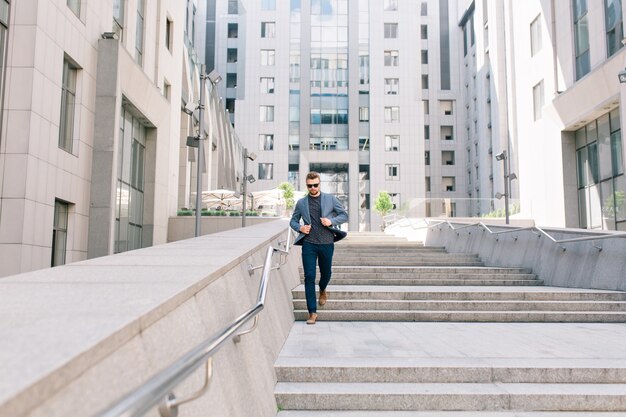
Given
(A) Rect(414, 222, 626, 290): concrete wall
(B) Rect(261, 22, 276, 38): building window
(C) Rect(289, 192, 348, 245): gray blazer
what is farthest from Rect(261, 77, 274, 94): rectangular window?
(C) Rect(289, 192, 348, 245): gray blazer

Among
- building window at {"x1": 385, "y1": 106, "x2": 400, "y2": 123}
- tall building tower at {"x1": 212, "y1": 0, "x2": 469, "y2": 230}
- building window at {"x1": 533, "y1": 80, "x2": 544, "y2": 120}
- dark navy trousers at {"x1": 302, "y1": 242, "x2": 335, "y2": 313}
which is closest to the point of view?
dark navy trousers at {"x1": 302, "y1": 242, "x2": 335, "y2": 313}

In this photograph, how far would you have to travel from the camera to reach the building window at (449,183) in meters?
62.6

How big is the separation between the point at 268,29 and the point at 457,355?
5151 centimetres

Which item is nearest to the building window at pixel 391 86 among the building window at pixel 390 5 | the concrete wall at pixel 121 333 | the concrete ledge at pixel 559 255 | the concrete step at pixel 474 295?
the building window at pixel 390 5

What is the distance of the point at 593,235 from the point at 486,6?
48.7 m

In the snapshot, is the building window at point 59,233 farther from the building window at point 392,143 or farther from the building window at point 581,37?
the building window at point 392,143

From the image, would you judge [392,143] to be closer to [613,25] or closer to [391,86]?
[391,86]

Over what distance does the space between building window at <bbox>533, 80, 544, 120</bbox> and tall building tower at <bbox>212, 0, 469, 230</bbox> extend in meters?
23.0

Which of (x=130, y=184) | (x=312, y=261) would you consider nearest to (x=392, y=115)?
(x=130, y=184)

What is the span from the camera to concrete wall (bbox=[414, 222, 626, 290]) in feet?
30.2

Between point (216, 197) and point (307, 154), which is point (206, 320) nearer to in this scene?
point (216, 197)

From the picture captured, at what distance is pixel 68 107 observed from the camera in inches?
631

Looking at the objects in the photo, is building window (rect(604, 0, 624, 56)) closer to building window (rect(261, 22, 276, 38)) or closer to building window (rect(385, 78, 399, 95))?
building window (rect(385, 78, 399, 95))

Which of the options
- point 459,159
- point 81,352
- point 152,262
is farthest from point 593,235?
point 459,159
